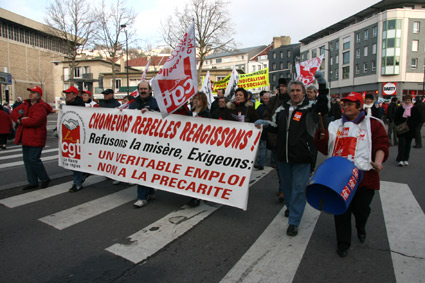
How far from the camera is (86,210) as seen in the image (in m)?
4.82

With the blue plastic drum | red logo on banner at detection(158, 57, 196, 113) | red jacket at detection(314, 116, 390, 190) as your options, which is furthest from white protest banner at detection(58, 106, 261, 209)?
red jacket at detection(314, 116, 390, 190)

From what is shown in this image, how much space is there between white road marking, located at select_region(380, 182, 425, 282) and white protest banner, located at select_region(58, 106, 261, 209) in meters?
1.85

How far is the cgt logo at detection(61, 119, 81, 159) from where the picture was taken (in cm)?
566

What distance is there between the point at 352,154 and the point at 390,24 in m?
54.6

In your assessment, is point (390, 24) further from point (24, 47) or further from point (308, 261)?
point (24, 47)

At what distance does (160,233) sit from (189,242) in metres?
0.46

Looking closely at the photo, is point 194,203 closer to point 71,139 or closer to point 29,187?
point 71,139

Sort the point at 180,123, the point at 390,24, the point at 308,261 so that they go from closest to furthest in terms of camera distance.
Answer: the point at 308,261 < the point at 180,123 < the point at 390,24

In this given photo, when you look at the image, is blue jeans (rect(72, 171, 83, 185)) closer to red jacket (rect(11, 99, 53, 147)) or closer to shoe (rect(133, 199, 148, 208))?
red jacket (rect(11, 99, 53, 147))

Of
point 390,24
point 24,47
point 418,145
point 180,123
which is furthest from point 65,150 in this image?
point 24,47

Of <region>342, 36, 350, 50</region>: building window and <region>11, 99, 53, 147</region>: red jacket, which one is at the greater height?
<region>342, 36, 350, 50</region>: building window

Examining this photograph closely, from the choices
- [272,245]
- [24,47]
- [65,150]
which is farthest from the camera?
[24,47]

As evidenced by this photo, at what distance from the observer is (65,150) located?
19.1 ft

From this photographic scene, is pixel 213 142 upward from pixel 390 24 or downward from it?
downward
